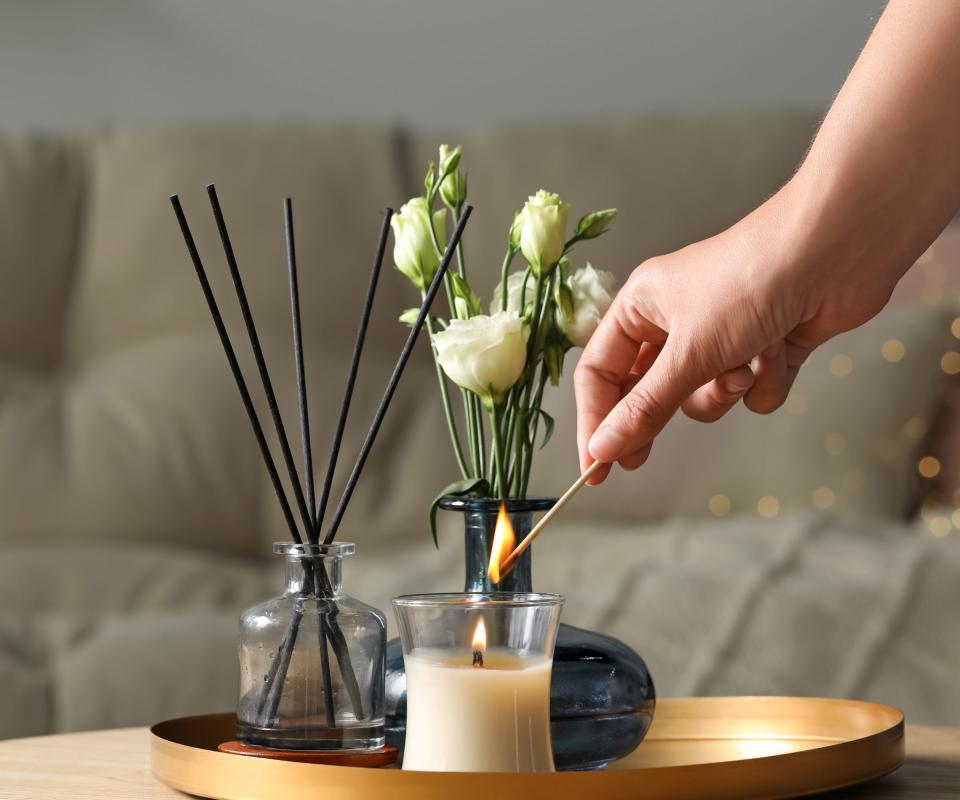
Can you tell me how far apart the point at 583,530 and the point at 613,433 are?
112 centimetres

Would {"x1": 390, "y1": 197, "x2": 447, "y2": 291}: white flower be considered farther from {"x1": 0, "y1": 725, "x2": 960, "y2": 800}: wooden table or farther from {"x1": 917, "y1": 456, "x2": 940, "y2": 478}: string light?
{"x1": 917, "y1": 456, "x2": 940, "y2": 478}: string light

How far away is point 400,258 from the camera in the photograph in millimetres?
803

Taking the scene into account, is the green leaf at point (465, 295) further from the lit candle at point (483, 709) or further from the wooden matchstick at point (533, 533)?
the lit candle at point (483, 709)

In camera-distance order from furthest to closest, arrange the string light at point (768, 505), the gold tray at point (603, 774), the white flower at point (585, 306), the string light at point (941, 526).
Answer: the string light at point (768, 505), the string light at point (941, 526), the white flower at point (585, 306), the gold tray at point (603, 774)

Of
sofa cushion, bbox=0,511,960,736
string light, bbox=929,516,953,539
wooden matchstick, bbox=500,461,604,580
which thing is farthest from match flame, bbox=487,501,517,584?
string light, bbox=929,516,953,539

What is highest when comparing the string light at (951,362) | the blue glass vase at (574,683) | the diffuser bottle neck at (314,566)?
the string light at (951,362)

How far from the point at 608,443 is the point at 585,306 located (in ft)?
0.28

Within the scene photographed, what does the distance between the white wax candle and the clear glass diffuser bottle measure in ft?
0.19

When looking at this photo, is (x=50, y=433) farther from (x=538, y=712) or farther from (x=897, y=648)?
(x=538, y=712)

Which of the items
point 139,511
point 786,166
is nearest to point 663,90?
point 786,166

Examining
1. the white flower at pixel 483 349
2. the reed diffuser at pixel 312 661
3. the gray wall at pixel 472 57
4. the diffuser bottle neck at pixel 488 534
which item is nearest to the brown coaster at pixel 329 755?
the reed diffuser at pixel 312 661

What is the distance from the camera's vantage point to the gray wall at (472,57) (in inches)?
99.2

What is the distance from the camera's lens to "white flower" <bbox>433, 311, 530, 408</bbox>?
2.32ft

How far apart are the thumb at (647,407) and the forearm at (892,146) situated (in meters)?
0.10
